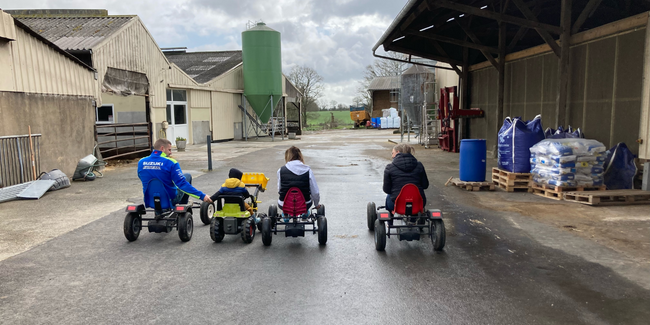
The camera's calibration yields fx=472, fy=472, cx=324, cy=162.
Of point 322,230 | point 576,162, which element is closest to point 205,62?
point 576,162

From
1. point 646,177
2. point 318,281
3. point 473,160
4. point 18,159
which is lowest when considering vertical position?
point 318,281

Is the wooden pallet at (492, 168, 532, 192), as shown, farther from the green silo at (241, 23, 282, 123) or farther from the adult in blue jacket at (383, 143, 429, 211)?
the green silo at (241, 23, 282, 123)

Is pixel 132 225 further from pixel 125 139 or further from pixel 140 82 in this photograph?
pixel 140 82

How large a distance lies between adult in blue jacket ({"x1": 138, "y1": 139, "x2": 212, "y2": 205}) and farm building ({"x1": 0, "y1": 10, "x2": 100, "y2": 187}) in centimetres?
589

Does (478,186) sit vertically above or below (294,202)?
below

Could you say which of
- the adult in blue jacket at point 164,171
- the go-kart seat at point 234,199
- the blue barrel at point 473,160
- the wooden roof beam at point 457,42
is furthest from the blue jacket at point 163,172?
the wooden roof beam at point 457,42

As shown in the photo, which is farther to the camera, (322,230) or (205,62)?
(205,62)

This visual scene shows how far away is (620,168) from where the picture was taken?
9773 mm

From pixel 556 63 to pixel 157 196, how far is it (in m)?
11.5

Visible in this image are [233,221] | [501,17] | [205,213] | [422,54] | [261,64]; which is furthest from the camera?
[261,64]

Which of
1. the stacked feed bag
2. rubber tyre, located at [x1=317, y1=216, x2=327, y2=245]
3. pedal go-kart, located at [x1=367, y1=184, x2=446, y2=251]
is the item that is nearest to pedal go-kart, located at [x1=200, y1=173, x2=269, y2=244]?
rubber tyre, located at [x1=317, y1=216, x2=327, y2=245]

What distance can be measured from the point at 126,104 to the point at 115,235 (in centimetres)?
1746

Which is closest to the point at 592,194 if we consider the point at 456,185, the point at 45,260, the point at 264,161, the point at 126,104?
the point at 456,185

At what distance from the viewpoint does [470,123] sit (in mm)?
20719
